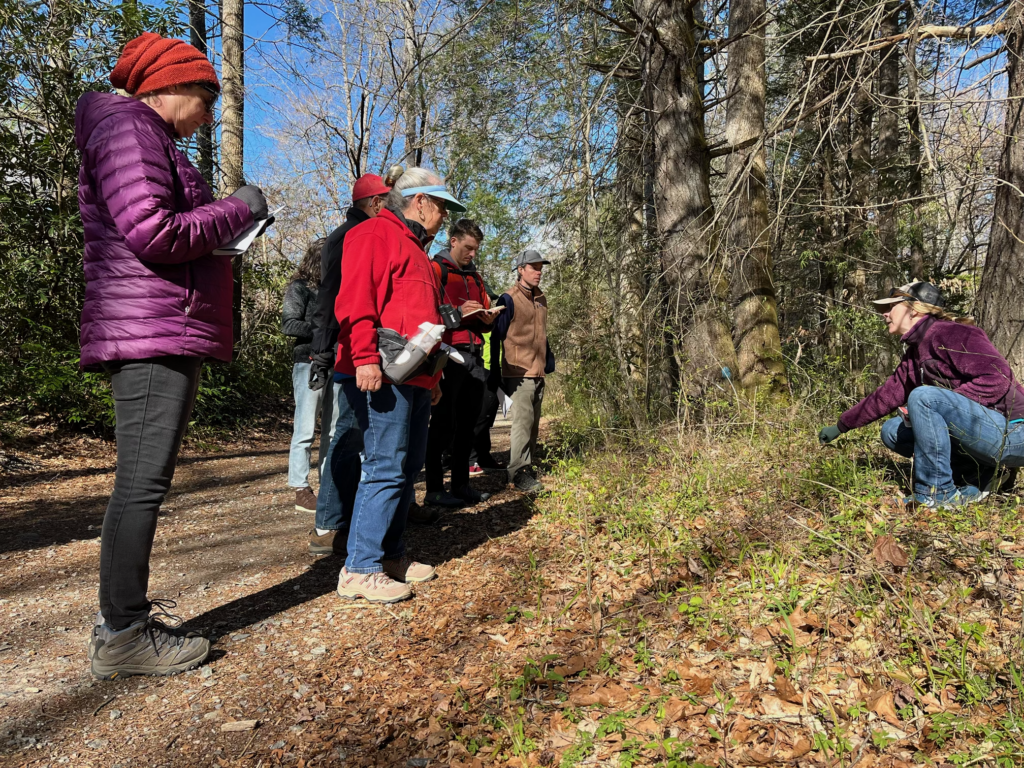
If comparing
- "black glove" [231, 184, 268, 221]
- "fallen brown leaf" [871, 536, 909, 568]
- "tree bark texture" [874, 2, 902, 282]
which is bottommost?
"fallen brown leaf" [871, 536, 909, 568]

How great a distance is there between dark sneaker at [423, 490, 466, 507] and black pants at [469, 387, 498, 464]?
48 centimetres

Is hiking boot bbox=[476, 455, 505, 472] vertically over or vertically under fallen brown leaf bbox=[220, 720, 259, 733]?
over

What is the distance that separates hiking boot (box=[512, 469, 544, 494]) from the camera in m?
5.70

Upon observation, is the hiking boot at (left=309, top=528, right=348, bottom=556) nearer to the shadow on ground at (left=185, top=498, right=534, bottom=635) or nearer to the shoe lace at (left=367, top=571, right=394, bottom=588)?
the shadow on ground at (left=185, top=498, right=534, bottom=635)

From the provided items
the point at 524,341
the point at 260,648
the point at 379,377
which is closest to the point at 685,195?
the point at 524,341

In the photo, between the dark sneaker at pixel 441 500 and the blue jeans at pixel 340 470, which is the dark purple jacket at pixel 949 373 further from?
the blue jeans at pixel 340 470

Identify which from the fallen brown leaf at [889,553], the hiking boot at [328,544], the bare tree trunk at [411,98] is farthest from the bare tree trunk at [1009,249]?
the bare tree trunk at [411,98]

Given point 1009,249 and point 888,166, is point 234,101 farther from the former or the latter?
point 1009,249

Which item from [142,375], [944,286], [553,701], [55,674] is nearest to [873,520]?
[553,701]

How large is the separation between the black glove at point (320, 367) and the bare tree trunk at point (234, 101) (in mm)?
7045

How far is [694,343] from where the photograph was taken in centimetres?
587

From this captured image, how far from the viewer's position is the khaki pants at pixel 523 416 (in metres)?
5.71

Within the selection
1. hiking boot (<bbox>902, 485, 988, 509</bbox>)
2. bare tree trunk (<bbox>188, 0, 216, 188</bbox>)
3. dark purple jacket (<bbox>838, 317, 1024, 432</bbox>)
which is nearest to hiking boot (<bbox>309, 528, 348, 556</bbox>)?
dark purple jacket (<bbox>838, 317, 1024, 432</bbox>)

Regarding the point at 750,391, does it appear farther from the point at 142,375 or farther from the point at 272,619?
the point at 142,375
